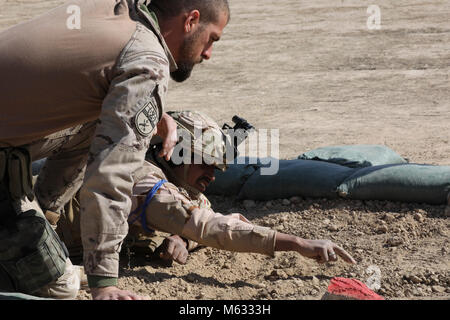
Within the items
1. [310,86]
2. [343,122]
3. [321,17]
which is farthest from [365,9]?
[343,122]

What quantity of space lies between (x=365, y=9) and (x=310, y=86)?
16.1ft

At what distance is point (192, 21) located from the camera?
11.4ft

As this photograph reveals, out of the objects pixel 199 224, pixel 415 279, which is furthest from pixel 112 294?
pixel 415 279

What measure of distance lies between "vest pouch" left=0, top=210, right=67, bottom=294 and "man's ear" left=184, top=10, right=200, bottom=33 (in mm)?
1104

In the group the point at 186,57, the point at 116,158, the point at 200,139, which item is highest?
the point at 186,57

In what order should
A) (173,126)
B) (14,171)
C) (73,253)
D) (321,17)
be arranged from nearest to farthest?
1. (14,171)
2. (173,126)
3. (73,253)
4. (321,17)

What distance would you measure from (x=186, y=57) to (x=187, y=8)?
0.22 metres

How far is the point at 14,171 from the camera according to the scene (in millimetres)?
3607

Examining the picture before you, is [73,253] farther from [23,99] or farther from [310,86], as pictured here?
[310,86]

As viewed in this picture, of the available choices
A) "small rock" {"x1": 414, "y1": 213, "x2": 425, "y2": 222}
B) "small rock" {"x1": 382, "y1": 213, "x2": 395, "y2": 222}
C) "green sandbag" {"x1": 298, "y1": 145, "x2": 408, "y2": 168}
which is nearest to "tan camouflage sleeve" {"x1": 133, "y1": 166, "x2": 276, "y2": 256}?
"small rock" {"x1": 382, "y1": 213, "x2": 395, "y2": 222}

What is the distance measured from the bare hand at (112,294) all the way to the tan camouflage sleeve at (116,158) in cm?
6

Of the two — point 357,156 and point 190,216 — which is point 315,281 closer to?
point 190,216

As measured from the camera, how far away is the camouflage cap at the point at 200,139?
14.8ft

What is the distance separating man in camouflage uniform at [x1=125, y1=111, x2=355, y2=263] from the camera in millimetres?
3975
